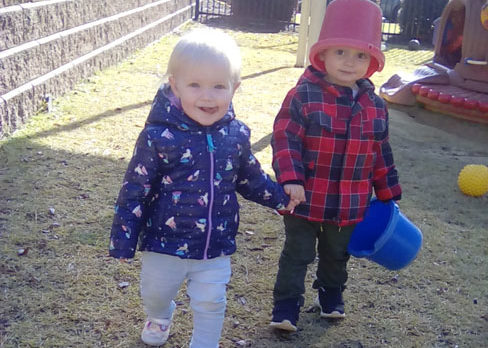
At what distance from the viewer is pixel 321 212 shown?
269 cm

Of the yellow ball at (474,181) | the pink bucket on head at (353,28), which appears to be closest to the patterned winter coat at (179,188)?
the pink bucket on head at (353,28)

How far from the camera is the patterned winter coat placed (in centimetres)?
222

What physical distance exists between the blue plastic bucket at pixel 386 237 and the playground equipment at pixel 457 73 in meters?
3.93

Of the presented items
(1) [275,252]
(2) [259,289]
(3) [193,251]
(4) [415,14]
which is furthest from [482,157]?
(4) [415,14]

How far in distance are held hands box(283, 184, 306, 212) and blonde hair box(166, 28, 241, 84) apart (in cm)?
55

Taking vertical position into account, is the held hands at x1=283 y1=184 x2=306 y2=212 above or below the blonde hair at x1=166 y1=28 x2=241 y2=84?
below

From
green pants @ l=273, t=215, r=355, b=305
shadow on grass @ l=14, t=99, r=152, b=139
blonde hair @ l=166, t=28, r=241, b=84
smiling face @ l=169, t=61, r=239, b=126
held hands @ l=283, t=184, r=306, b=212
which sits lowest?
shadow on grass @ l=14, t=99, r=152, b=139

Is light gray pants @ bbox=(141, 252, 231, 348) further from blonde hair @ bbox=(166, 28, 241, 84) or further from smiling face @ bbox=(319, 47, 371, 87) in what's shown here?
smiling face @ bbox=(319, 47, 371, 87)

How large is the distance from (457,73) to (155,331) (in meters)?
5.36

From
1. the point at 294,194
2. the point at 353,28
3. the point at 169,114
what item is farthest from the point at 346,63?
the point at 169,114

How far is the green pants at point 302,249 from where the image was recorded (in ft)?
9.14

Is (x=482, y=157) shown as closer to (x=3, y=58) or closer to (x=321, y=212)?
(x=321, y=212)

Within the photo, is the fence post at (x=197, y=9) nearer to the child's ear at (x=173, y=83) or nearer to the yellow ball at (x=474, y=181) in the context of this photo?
the yellow ball at (x=474, y=181)

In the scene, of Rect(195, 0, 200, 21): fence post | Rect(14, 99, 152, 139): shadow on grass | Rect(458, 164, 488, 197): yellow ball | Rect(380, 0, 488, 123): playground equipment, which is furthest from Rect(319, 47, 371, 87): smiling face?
Rect(195, 0, 200, 21): fence post
